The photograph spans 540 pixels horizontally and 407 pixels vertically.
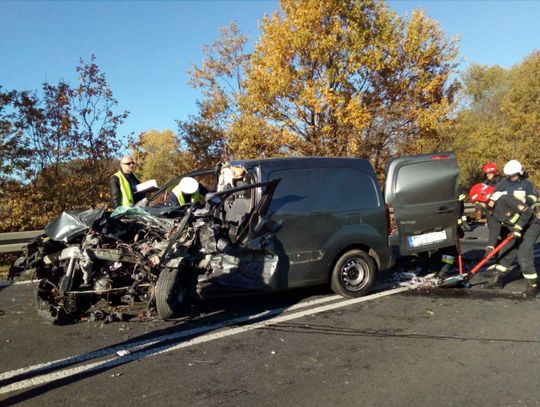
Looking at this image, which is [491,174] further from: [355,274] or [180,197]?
[180,197]

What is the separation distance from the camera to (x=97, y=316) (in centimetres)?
486

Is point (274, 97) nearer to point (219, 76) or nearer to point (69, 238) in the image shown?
point (219, 76)

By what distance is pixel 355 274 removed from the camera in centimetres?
576

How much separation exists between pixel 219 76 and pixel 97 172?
11.5 m

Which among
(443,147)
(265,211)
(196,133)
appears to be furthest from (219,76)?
(265,211)

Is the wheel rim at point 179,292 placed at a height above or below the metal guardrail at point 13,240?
below

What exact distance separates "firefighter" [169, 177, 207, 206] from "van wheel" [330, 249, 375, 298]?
6.59ft

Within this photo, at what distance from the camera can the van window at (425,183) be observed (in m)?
6.13

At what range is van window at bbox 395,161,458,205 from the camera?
6.13 meters

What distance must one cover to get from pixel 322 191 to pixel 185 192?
1707 millimetres

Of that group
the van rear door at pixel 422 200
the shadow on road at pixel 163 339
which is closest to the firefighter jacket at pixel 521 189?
the van rear door at pixel 422 200

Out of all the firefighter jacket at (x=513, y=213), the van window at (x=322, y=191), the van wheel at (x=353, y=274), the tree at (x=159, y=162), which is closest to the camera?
the van window at (x=322, y=191)

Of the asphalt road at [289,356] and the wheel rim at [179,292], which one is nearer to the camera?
the asphalt road at [289,356]

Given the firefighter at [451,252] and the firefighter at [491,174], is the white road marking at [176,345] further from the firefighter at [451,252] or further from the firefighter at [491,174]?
the firefighter at [491,174]
